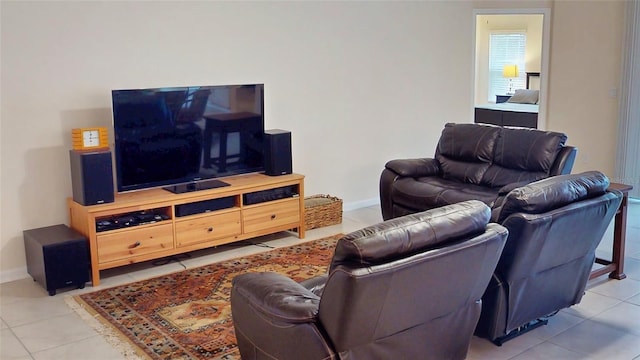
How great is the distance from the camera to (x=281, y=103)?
596 cm

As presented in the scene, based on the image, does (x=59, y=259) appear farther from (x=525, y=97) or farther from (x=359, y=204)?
(x=525, y=97)

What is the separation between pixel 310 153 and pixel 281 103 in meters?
0.60

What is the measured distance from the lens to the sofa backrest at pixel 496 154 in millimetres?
5160

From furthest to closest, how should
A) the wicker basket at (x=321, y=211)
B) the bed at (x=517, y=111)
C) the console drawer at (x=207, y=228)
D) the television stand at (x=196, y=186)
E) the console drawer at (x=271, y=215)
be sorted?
1. the bed at (x=517, y=111)
2. the wicker basket at (x=321, y=211)
3. the console drawer at (x=271, y=215)
4. the television stand at (x=196, y=186)
5. the console drawer at (x=207, y=228)

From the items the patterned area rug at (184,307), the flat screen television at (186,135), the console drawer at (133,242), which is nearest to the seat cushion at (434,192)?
the patterned area rug at (184,307)

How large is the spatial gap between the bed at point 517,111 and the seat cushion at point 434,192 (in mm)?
5019

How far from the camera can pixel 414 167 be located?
5.65 m

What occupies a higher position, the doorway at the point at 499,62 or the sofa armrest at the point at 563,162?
the doorway at the point at 499,62

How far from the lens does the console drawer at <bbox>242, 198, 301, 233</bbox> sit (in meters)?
5.27

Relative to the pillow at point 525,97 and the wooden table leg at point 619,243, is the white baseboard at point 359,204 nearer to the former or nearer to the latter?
the wooden table leg at point 619,243

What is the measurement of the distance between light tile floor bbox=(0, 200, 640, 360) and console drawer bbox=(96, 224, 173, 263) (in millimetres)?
188

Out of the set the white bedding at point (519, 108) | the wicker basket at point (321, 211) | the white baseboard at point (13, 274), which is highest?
the white bedding at point (519, 108)

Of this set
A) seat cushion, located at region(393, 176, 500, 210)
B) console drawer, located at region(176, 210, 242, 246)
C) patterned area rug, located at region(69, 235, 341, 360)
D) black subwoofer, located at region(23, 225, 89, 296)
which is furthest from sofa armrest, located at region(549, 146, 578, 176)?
black subwoofer, located at region(23, 225, 89, 296)

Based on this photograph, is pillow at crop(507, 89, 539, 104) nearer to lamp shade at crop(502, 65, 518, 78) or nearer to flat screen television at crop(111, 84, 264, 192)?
lamp shade at crop(502, 65, 518, 78)
